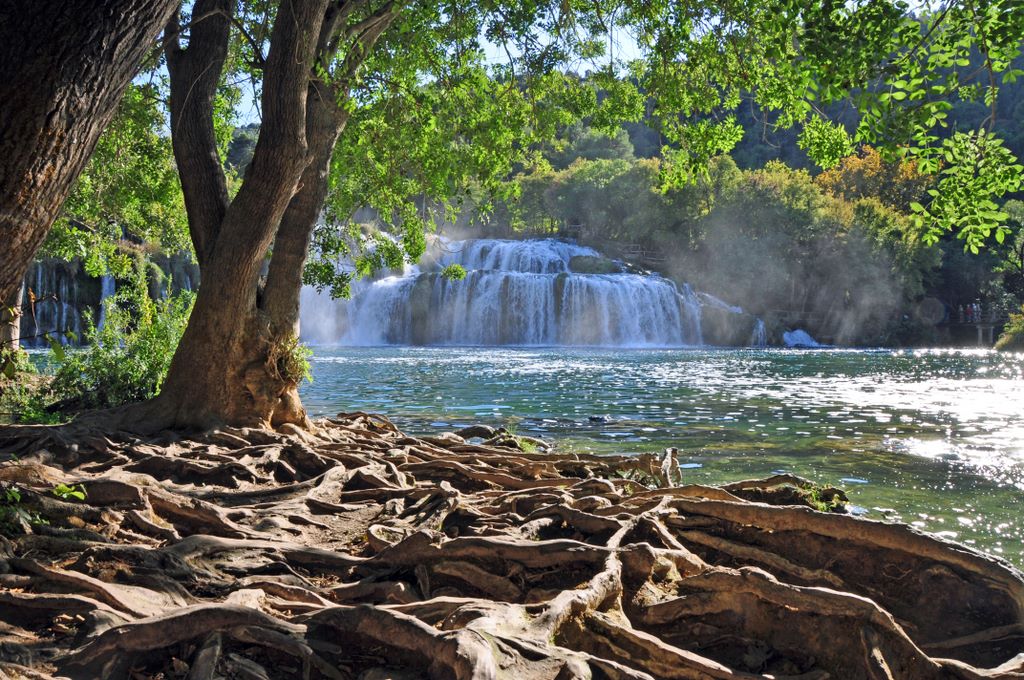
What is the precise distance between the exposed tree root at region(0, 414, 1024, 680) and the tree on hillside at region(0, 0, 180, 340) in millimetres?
1494

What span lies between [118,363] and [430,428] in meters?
4.76

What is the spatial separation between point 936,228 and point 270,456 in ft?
18.2

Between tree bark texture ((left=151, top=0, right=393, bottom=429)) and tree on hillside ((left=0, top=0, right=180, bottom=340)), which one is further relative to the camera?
tree bark texture ((left=151, top=0, right=393, bottom=429))

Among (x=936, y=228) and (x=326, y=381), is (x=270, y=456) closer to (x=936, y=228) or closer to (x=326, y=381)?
(x=936, y=228)

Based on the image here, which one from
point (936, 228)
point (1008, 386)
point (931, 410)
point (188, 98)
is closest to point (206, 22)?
point (188, 98)

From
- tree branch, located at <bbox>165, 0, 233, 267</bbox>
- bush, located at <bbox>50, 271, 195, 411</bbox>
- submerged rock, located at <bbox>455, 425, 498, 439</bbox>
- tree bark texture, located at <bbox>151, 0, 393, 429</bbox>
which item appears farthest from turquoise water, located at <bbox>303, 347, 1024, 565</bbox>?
tree branch, located at <bbox>165, 0, 233, 267</bbox>

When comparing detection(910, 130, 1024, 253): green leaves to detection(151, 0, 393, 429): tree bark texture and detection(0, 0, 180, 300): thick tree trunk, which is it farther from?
detection(151, 0, 393, 429): tree bark texture

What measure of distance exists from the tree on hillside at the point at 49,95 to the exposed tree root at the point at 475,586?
149 centimetres

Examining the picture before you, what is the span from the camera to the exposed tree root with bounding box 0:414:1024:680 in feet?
9.75

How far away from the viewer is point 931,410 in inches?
635

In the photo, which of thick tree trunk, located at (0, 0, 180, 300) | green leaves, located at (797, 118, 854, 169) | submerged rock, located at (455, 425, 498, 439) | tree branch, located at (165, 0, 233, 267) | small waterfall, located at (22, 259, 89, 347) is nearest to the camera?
thick tree trunk, located at (0, 0, 180, 300)

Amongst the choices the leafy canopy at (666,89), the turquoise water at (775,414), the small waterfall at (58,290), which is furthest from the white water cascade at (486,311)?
the leafy canopy at (666,89)

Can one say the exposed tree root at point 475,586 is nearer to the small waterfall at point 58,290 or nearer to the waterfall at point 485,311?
the small waterfall at point 58,290

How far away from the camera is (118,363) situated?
38.1ft
